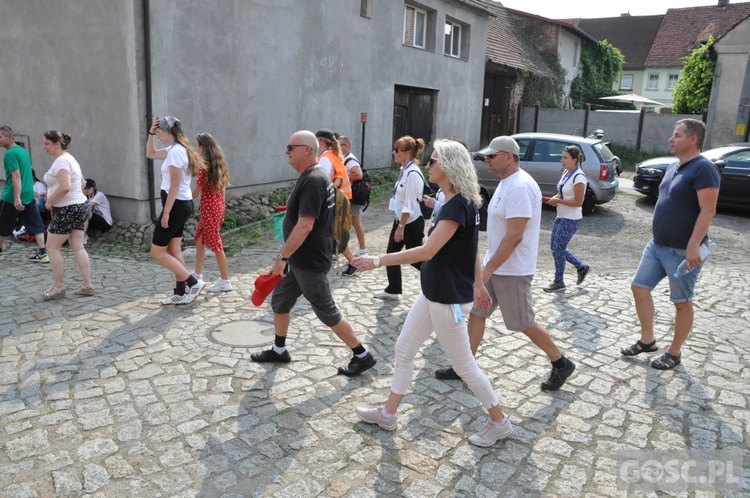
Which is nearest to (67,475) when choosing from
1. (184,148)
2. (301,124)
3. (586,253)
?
(184,148)

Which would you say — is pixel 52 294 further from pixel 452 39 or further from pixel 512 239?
pixel 452 39

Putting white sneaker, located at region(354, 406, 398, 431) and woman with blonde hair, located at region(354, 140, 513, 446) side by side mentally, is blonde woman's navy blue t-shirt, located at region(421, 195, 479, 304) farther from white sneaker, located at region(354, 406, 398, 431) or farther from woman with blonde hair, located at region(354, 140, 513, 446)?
white sneaker, located at region(354, 406, 398, 431)

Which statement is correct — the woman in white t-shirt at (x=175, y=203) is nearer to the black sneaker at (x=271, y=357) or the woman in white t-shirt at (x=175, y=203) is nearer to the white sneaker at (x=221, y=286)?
the white sneaker at (x=221, y=286)

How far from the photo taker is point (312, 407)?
4.27 m

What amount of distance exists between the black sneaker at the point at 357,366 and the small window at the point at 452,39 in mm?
16371

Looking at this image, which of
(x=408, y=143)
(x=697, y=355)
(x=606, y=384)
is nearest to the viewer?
(x=606, y=384)

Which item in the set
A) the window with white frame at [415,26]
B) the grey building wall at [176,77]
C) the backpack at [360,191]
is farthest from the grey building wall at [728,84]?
the backpack at [360,191]

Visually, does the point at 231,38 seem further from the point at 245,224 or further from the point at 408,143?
the point at 408,143

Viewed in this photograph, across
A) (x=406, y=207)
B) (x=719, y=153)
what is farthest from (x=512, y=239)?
(x=719, y=153)

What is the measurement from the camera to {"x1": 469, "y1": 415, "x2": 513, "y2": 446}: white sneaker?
381cm

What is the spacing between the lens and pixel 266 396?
4418 mm

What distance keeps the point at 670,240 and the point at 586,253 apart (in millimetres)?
4913

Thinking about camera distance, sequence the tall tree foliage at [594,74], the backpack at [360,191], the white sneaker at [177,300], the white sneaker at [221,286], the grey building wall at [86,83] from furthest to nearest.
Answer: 1. the tall tree foliage at [594,74]
2. the grey building wall at [86,83]
3. the backpack at [360,191]
4. the white sneaker at [221,286]
5. the white sneaker at [177,300]

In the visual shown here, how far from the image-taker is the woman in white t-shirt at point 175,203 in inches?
242
